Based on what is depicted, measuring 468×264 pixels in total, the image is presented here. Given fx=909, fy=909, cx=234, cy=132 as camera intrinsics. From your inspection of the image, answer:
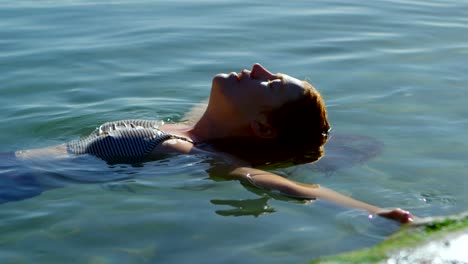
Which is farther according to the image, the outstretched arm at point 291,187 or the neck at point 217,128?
the neck at point 217,128

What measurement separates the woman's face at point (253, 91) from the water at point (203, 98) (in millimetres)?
489

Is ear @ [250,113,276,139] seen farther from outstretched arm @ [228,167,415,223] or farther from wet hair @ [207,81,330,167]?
outstretched arm @ [228,167,415,223]

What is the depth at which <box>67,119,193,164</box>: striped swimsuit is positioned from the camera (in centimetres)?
646

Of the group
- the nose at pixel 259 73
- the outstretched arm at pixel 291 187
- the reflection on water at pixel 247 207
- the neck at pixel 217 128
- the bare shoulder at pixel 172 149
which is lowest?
the reflection on water at pixel 247 207

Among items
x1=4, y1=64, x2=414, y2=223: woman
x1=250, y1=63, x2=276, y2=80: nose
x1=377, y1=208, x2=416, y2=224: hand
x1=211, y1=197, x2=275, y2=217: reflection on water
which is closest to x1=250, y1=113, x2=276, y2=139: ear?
x1=4, y1=64, x2=414, y2=223: woman

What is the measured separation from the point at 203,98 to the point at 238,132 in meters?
1.62

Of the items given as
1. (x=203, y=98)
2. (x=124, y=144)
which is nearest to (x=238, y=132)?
(x=124, y=144)

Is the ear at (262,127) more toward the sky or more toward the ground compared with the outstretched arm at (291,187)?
more toward the sky

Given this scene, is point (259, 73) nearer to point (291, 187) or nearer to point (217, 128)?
point (217, 128)

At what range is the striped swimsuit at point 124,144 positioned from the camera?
6457 mm

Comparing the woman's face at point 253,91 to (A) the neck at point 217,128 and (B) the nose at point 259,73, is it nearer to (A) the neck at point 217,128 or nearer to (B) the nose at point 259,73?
(B) the nose at point 259,73

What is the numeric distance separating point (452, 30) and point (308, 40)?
6.18 feet

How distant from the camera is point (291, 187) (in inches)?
234

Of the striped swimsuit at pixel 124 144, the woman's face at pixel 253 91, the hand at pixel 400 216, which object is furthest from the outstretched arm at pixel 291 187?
the striped swimsuit at pixel 124 144
